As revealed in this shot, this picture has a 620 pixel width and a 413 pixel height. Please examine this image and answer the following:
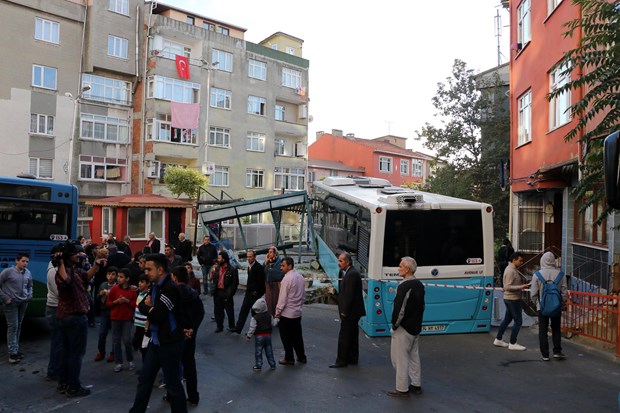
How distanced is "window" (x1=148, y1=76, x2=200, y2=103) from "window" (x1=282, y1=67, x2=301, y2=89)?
28.1 feet

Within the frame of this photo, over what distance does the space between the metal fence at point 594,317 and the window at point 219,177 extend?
29.5 m

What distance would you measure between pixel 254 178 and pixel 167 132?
8.16 metres

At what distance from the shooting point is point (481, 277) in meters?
10.1

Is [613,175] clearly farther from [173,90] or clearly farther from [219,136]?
[219,136]

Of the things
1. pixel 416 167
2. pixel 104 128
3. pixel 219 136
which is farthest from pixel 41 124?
pixel 416 167

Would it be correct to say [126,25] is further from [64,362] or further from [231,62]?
[64,362]

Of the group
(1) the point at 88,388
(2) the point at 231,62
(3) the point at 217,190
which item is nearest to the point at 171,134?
(3) the point at 217,190

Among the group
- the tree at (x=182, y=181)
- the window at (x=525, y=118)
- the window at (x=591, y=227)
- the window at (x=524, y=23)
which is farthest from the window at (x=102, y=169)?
the window at (x=591, y=227)

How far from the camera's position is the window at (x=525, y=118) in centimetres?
1727

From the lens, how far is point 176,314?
5.46 meters

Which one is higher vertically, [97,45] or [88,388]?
[97,45]

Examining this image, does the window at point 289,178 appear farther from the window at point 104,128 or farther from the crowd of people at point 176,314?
the crowd of people at point 176,314

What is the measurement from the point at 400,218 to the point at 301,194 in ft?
31.3

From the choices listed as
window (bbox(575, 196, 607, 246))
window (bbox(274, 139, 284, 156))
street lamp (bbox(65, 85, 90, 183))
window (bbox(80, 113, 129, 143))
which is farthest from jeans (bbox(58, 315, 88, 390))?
window (bbox(274, 139, 284, 156))
